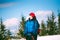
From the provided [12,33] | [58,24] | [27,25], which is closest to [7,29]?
[12,33]

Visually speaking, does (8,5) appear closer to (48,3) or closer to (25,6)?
(25,6)

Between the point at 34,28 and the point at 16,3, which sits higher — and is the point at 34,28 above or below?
below

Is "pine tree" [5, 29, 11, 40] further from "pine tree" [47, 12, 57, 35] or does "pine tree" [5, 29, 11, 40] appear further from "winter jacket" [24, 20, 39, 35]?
"pine tree" [47, 12, 57, 35]

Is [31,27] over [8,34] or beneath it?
over

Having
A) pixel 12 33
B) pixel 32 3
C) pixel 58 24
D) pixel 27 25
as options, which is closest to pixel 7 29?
pixel 12 33

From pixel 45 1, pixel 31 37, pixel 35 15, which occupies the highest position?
pixel 45 1

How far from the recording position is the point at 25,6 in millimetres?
3400

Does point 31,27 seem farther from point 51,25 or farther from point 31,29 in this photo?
point 51,25

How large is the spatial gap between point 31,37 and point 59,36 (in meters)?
0.45

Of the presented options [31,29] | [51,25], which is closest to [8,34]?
[31,29]

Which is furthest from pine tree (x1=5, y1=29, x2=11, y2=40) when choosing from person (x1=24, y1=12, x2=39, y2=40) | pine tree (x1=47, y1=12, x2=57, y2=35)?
pine tree (x1=47, y1=12, x2=57, y2=35)

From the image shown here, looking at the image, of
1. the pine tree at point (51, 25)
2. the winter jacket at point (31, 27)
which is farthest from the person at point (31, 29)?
the pine tree at point (51, 25)

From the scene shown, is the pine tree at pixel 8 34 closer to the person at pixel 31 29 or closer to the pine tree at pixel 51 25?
the person at pixel 31 29

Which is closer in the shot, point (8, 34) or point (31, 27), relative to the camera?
point (31, 27)
